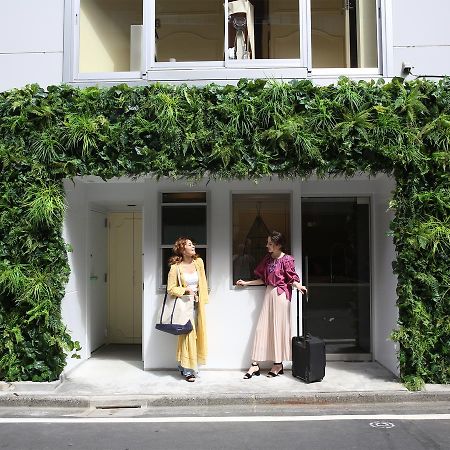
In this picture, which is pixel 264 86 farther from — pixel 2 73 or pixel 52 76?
pixel 2 73

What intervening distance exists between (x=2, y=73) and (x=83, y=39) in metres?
1.24

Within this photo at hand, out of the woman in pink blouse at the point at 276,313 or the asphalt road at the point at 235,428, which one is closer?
the asphalt road at the point at 235,428

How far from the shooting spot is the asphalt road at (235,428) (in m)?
4.61

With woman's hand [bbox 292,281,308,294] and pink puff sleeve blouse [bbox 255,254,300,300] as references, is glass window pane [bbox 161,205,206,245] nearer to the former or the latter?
pink puff sleeve blouse [bbox 255,254,300,300]

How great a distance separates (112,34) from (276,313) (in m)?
4.84

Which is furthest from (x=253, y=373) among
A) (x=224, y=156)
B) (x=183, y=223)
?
(x=224, y=156)

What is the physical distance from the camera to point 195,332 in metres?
6.62

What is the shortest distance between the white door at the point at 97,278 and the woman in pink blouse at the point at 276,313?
279 cm

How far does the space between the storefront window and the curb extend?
2005 millimetres

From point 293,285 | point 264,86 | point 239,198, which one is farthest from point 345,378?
point 264,86

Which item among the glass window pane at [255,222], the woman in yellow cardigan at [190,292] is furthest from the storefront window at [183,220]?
the glass window pane at [255,222]

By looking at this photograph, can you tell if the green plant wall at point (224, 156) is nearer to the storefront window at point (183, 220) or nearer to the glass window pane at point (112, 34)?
the storefront window at point (183, 220)

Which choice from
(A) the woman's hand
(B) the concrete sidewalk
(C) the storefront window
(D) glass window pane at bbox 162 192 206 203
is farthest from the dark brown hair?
(B) the concrete sidewalk

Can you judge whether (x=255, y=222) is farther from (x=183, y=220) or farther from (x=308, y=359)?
(x=308, y=359)
